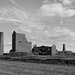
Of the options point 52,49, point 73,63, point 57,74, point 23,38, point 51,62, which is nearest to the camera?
point 57,74

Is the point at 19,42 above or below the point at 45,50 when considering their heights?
above

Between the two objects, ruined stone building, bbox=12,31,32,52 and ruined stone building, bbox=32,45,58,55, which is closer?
ruined stone building, bbox=12,31,32,52

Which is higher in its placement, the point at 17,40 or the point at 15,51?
the point at 17,40

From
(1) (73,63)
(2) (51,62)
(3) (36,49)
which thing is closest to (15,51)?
(3) (36,49)

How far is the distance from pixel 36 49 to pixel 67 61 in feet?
162

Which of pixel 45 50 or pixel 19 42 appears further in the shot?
pixel 45 50

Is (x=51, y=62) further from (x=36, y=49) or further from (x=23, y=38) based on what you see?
(x=36, y=49)

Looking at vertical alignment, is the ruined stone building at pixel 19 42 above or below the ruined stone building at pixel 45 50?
above

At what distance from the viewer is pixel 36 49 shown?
244 feet

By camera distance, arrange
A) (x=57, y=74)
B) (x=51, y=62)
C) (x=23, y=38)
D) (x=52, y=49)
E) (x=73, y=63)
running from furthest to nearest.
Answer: (x=52, y=49)
(x=23, y=38)
(x=51, y=62)
(x=73, y=63)
(x=57, y=74)

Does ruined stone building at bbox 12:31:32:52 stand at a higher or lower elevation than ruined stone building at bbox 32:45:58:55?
higher

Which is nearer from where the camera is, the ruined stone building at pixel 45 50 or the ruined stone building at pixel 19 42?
the ruined stone building at pixel 19 42

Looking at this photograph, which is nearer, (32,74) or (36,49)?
(32,74)

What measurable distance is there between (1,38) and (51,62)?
34865 millimetres
